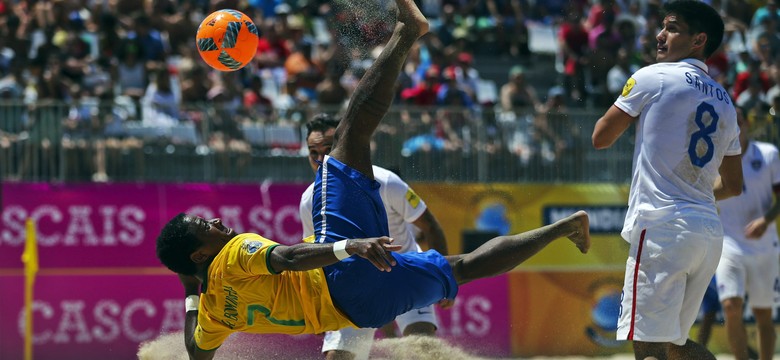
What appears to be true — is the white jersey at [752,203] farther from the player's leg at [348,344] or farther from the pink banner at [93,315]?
the player's leg at [348,344]

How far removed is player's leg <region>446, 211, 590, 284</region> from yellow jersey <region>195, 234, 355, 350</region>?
2.33ft

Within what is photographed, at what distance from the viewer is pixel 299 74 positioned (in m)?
14.0

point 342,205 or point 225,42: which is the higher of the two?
point 225,42

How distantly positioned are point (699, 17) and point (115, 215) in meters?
7.74

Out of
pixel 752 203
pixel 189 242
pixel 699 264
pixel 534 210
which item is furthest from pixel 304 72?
pixel 699 264

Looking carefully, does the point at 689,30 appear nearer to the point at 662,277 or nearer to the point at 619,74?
the point at 662,277

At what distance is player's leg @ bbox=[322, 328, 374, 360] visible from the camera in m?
6.82

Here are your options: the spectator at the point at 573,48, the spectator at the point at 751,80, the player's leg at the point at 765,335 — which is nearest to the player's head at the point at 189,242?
the player's leg at the point at 765,335

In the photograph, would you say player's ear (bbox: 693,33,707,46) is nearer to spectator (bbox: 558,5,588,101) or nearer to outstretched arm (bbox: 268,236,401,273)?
outstretched arm (bbox: 268,236,401,273)

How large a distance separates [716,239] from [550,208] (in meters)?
7.08

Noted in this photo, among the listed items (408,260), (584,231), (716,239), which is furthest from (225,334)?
(716,239)

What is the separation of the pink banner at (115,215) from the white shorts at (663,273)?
7064 mm

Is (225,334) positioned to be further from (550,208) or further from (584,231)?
(550,208)

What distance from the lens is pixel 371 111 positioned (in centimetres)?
633
